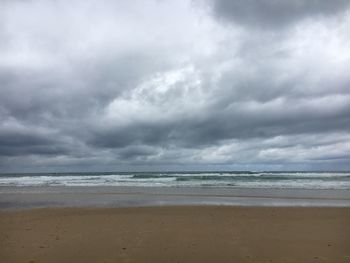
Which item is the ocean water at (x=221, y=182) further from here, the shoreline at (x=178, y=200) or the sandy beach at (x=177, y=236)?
the sandy beach at (x=177, y=236)

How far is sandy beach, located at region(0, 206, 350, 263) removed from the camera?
7.09m

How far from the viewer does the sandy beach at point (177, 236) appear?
7.09 m

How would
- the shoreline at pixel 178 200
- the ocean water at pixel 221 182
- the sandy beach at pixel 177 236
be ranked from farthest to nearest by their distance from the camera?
the ocean water at pixel 221 182 < the shoreline at pixel 178 200 < the sandy beach at pixel 177 236

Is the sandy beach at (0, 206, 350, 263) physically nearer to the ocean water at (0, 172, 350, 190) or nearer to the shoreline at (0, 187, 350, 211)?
the shoreline at (0, 187, 350, 211)

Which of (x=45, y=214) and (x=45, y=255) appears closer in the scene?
(x=45, y=255)

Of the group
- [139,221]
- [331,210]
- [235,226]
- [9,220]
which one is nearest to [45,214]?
[9,220]

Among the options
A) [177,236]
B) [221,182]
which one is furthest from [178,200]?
[221,182]

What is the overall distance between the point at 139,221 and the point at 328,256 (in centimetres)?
643

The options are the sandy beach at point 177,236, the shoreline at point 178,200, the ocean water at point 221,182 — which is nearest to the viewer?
the sandy beach at point 177,236

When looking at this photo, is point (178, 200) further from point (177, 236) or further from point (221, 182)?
point (221, 182)

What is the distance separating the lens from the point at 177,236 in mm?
9023

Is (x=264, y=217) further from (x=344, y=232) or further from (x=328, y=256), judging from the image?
(x=328, y=256)

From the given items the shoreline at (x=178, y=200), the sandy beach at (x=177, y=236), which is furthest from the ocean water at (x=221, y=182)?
the sandy beach at (x=177, y=236)

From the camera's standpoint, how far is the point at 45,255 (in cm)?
725
